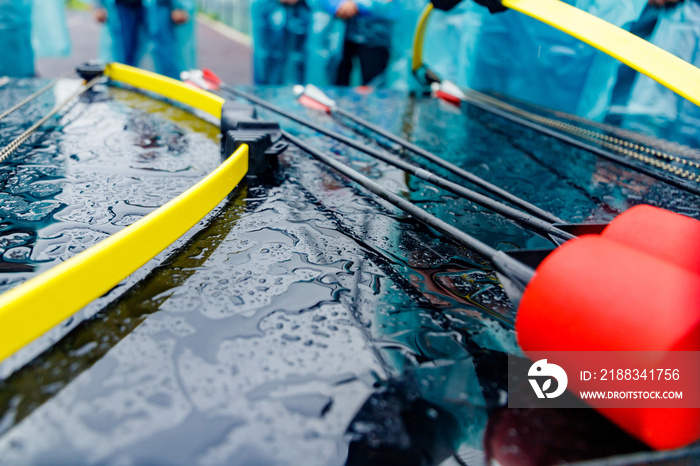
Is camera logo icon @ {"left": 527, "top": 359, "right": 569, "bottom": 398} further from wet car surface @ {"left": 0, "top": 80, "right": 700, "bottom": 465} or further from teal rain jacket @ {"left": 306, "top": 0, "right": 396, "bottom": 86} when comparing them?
teal rain jacket @ {"left": 306, "top": 0, "right": 396, "bottom": 86}

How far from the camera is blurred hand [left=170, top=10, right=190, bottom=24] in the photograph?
2.97m

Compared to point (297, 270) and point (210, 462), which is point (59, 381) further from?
point (297, 270)

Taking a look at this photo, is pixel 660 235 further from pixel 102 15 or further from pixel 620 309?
pixel 102 15

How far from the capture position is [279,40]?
330 centimetres

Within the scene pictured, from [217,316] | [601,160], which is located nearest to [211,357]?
[217,316]

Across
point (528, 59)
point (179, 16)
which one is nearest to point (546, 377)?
point (528, 59)

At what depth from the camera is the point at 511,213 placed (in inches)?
28.3

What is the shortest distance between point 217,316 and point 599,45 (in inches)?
39.0

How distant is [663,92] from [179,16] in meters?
2.96

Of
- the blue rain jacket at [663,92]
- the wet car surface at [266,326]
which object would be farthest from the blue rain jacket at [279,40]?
the wet car surface at [266,326]

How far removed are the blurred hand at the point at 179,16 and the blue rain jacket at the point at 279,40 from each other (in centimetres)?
50

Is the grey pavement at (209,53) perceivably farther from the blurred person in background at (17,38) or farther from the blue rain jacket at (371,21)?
the blue rain jacket at (371,21)

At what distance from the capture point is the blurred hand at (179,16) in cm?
297

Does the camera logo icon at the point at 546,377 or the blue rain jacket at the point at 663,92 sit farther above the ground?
the blue rain jacket at the point at 663,92
